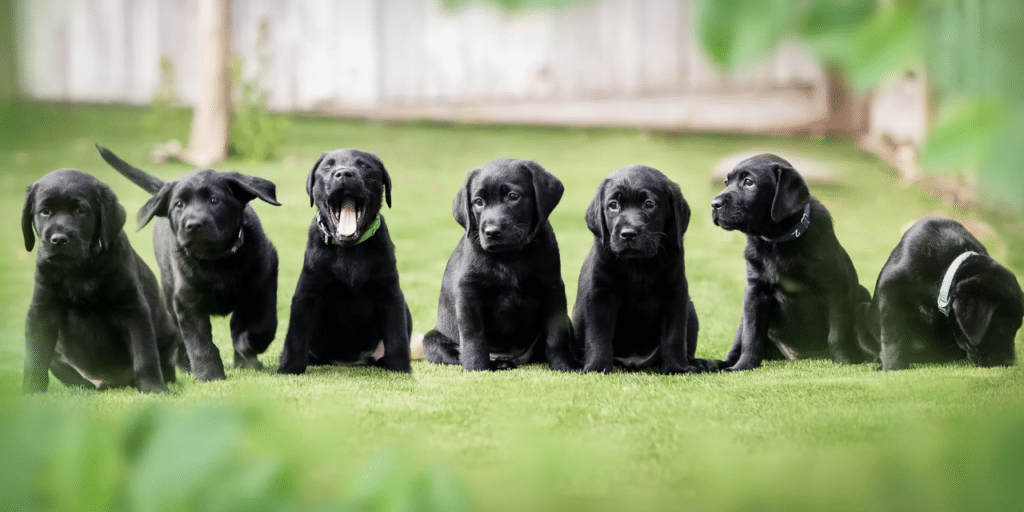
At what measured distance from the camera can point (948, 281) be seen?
311 cm

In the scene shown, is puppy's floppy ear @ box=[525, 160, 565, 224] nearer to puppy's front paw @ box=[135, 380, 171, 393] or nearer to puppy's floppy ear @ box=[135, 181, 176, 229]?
puppy's floppy ear @ box=[135, 181, 176, 229]

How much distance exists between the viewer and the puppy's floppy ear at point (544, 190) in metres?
3.70

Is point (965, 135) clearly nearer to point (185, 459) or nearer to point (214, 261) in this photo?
point (185, 459)

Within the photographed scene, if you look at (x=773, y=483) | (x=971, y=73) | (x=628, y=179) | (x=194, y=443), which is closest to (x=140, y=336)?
(x=628, y=179)

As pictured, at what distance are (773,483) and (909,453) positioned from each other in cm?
15

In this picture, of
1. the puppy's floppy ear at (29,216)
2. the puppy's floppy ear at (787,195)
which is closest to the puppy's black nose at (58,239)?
the puppy's floppy ear at (29,216)

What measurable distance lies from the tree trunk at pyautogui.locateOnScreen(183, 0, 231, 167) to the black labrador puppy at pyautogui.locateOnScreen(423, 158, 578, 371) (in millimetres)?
3315

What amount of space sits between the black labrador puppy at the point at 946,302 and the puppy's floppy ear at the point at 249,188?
2.55 meters

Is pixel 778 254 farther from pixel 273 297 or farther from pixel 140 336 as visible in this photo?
pixel 140 336

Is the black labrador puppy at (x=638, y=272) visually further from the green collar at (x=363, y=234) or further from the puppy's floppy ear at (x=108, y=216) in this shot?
the puppy's floppy ear at (x=108, y=216)

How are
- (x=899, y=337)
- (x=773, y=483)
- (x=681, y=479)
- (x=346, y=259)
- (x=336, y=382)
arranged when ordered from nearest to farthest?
(x=773, y=483) < (x=681, y=479) < (x=336, y=382) < (x=899, y=337) < (x=346, y=259)

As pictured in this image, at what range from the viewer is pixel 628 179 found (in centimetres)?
360

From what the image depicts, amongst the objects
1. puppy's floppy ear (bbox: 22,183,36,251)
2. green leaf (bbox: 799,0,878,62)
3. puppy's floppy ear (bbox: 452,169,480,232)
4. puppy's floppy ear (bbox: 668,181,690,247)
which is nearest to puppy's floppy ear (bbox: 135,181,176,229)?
puppy's floppy ear (bbox: 22,183,36,251)

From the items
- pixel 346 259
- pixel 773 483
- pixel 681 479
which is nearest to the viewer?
pixel 773 483
